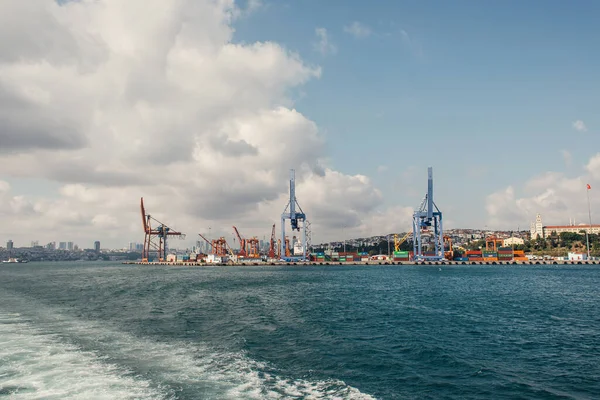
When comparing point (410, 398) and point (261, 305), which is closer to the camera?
point (410, 398)

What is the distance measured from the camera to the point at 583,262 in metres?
128

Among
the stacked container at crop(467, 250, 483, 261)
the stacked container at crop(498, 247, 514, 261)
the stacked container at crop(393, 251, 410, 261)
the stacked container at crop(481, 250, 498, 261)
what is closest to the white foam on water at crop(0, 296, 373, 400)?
the stacked container at crop(393, 251, 410, 261)

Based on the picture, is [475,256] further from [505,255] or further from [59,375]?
[59,375]

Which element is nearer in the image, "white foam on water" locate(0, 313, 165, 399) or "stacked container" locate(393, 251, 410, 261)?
"white foam on water" locate(0, 313, 165, 399)

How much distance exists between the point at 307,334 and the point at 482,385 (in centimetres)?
1082

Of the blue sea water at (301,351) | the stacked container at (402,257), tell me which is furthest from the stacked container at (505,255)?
the blue sea water at (301,351)

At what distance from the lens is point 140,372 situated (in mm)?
15727

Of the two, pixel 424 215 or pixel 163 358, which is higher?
pixel 424 215

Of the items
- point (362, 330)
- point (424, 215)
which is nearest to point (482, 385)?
point (362, 330)

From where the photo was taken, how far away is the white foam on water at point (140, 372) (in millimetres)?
13578

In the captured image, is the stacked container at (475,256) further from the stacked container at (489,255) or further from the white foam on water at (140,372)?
the white foam on water at (140,372)

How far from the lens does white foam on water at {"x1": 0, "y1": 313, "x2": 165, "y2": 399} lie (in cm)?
1323

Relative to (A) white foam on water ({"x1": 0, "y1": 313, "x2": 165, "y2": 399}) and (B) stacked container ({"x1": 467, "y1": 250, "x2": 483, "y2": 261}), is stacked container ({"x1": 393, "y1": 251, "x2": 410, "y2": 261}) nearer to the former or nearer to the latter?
(B) stacked container ({"x1": 467, "y1": 250, "x2": 483, "y2": 261})

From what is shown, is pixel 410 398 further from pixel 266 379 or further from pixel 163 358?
pixel 163 358
